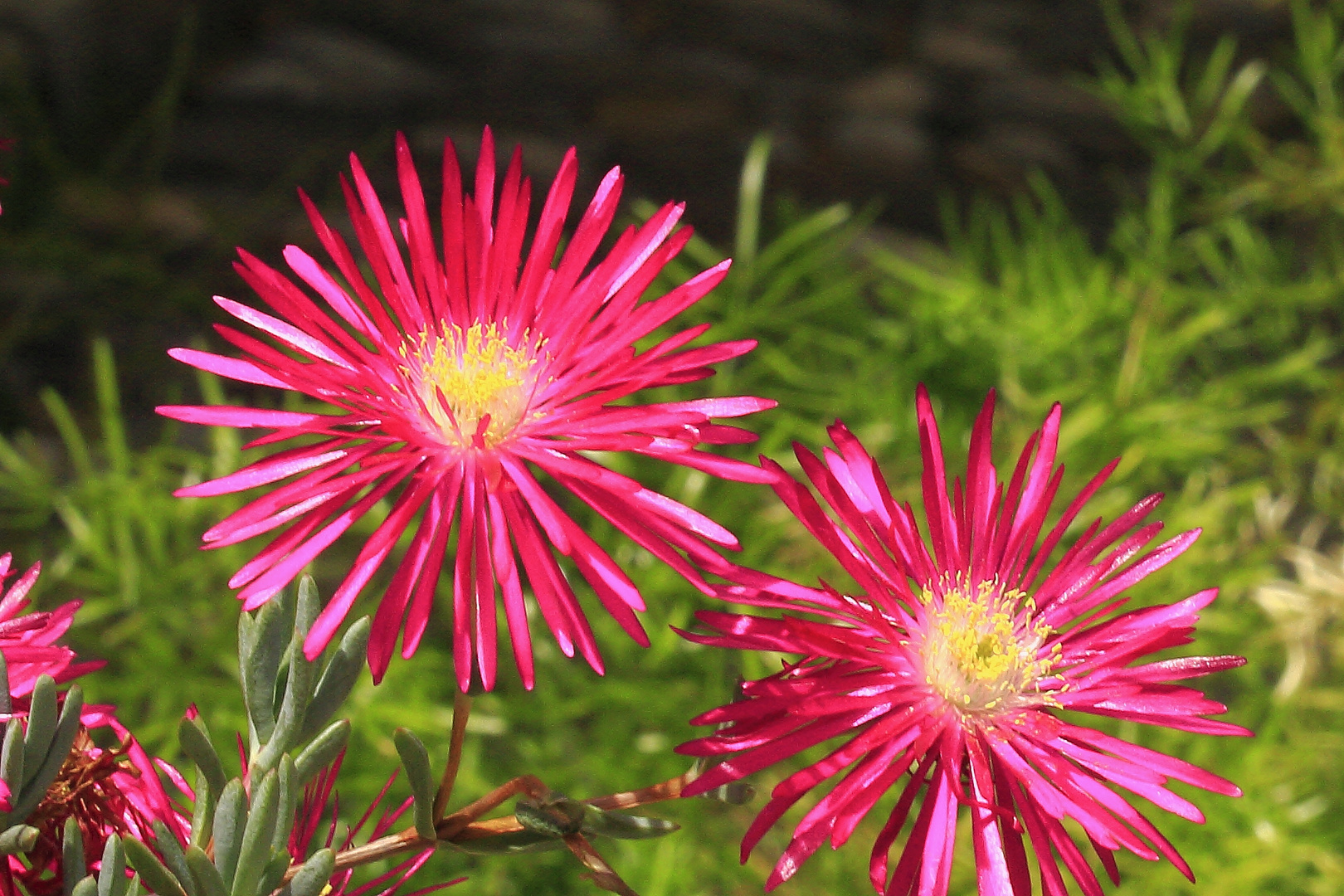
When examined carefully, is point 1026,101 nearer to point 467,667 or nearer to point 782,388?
point 782,388

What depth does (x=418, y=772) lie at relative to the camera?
0.57 feet

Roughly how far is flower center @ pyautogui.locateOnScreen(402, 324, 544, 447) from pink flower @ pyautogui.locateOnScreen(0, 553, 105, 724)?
6cm

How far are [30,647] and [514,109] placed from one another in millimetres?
1206

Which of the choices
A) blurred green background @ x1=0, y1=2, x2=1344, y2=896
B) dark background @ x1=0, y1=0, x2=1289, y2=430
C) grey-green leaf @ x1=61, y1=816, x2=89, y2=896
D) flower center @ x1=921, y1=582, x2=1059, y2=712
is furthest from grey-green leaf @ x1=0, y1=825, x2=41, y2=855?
dark background @ x1=0, y1=0, x2=1289, y2=430

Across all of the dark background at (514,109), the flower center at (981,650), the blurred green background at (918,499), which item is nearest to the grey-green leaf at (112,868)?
the flower center at (981,650)

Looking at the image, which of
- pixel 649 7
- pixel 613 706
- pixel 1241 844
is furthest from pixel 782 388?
→ pixel 649 7

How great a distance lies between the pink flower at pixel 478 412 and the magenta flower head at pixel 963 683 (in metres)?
0.02

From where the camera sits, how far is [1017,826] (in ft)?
0.59

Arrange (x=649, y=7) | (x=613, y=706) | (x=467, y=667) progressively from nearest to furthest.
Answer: (x=467, y=667)
(x=613, y=706)
(x=649, y=7)

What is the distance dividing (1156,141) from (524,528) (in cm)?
79

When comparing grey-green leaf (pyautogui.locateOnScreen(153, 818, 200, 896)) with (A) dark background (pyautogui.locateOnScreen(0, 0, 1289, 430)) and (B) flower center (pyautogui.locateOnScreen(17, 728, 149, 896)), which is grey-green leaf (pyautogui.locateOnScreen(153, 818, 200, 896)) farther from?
(A) dark background (pyautogui.locateOnScreen(0, 0, 1289, 430))

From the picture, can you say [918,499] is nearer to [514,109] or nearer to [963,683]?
[963,683]

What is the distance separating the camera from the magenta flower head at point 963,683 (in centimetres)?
17

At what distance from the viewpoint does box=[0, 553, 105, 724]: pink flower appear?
175 mm
